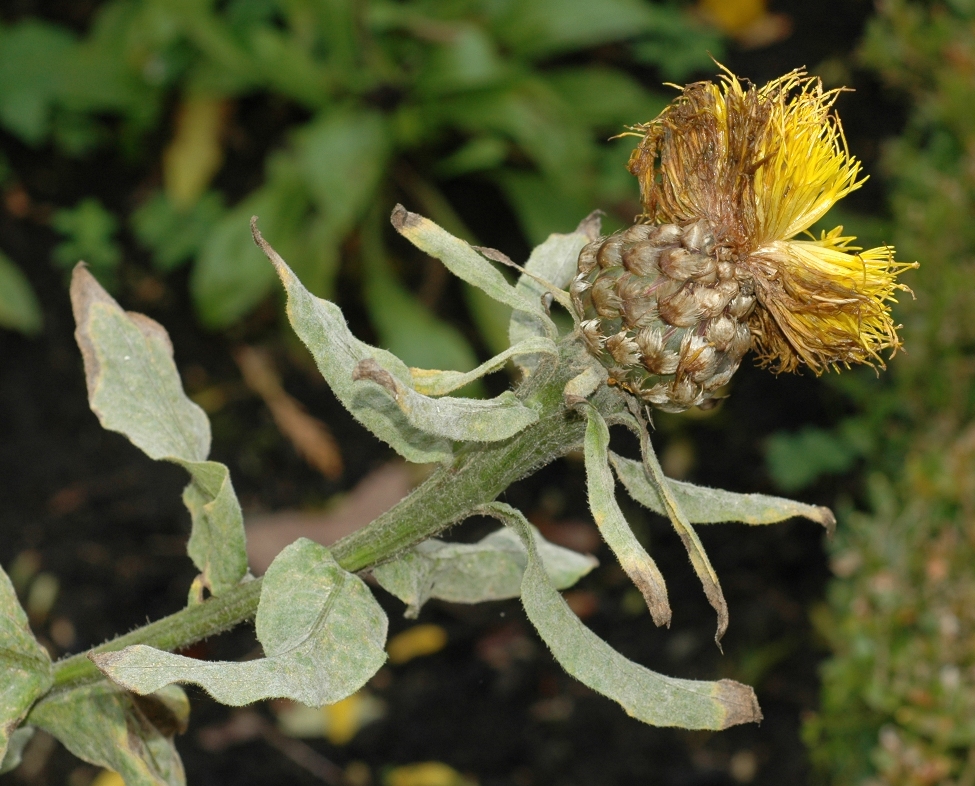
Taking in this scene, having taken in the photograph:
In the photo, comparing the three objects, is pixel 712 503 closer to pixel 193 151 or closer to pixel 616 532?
pixel 616 532

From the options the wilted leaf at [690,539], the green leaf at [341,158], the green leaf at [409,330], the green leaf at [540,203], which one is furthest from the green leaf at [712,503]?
the green leaf at [540,203]

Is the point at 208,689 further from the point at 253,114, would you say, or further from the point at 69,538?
the point at 253,114

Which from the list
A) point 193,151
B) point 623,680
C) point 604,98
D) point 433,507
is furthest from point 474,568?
point 604,98

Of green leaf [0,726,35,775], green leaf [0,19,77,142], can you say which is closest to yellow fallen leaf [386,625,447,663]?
green leaf [0,726,35,775]

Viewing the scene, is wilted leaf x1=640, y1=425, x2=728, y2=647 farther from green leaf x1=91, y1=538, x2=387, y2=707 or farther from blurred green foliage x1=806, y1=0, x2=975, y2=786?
blurred green foliage x1=806, y1=0, x2=975, y2=786

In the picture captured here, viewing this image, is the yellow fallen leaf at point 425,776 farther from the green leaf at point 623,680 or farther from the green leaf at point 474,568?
the green leaf at point 623,680
